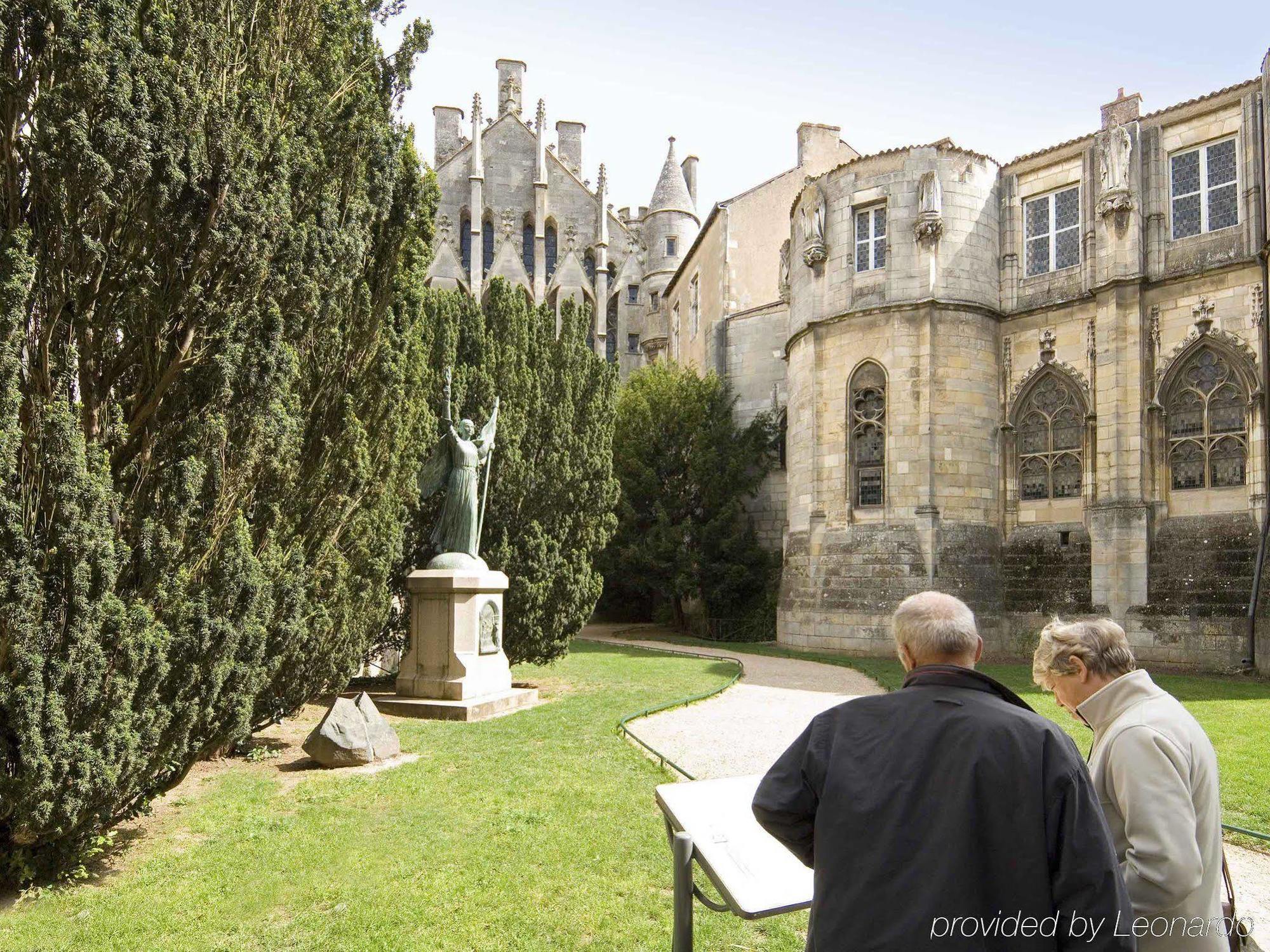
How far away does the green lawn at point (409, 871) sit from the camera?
4.05 metres

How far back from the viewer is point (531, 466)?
1239cm

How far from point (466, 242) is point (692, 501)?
19540 millimetres

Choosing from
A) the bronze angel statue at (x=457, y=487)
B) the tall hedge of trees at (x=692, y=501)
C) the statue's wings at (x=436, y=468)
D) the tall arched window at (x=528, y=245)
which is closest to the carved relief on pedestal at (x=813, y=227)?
the tall hedge of trees at (x=692, y=501)

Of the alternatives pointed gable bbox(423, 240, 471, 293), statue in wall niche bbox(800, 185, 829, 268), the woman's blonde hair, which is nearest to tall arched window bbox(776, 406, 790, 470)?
statue in wall niche bbox(800, 185, 829, 268)

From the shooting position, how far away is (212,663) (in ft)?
16.2

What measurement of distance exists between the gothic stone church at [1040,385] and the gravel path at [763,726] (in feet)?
12.1

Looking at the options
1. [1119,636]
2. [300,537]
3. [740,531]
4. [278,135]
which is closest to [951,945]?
[1119,636]

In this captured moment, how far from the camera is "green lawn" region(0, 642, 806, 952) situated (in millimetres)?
4051

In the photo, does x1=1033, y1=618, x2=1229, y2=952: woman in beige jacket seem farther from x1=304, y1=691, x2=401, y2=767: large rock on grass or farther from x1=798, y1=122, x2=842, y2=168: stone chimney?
x1=798, y1=122, x2=842, y2=168: stone chimney

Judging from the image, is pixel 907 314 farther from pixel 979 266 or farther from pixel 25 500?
pixel 25 500

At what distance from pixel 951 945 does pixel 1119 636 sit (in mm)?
1156

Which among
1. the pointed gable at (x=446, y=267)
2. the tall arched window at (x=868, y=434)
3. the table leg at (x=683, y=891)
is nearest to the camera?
the table leg at (x=683, y=891)

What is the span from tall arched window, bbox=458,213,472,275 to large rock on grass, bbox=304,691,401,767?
2981 cm

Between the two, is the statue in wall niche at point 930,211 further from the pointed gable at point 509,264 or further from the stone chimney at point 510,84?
the stone chimney at point 510,84
